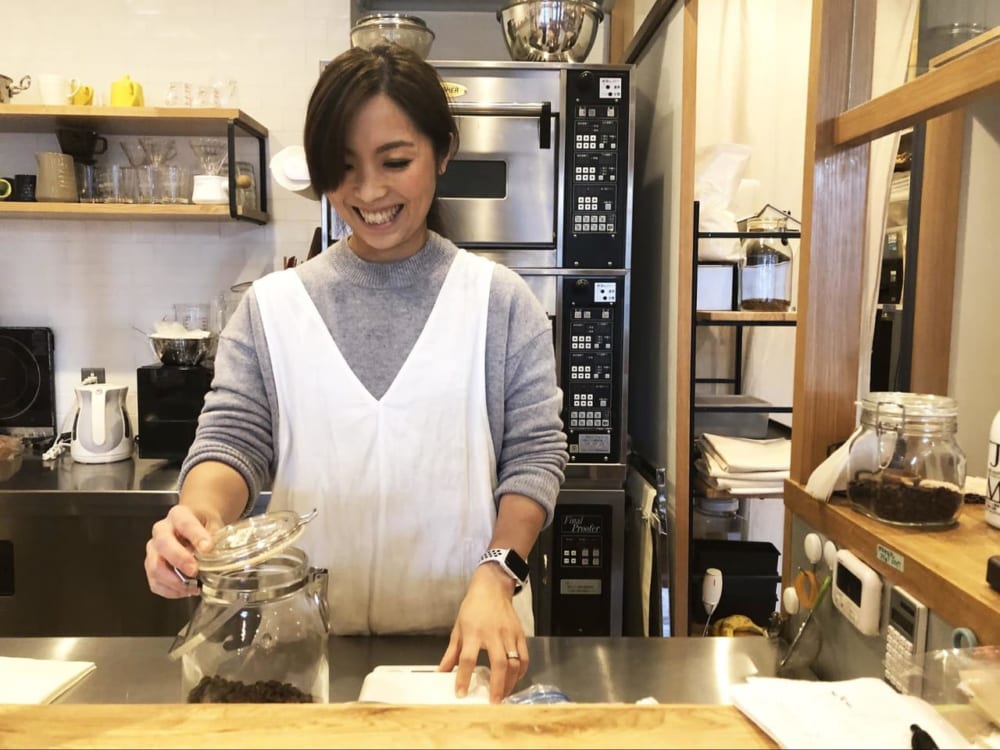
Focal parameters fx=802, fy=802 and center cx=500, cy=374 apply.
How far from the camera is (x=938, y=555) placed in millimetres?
815

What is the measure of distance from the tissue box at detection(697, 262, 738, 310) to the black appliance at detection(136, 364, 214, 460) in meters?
1.42

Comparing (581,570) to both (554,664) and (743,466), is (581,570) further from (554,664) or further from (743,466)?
(554,664)

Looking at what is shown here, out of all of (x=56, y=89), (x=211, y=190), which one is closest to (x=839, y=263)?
(x=211, y=190)

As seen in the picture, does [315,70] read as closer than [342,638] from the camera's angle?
No

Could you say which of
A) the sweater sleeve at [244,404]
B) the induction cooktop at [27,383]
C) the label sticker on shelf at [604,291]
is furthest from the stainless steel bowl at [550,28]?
the induction cooktop at [27,383]

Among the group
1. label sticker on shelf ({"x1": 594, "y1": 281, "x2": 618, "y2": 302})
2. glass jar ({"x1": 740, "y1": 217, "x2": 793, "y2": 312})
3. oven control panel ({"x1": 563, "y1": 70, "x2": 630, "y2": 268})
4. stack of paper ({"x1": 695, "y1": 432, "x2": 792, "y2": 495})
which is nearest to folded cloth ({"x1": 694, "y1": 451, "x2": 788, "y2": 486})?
stack of paper ({"x1": 695, "y1": 432, "x2": 792, "y2": 495})

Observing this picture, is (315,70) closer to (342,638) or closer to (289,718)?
(342,638)

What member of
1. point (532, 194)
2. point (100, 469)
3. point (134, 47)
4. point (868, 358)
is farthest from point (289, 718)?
point (134, 47)

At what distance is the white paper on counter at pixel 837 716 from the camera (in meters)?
0.50

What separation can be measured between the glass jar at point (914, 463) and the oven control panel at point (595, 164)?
1.30 meters

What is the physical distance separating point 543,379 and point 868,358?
0.73 m

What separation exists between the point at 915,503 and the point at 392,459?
715mm

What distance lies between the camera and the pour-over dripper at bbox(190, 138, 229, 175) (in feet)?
8.21

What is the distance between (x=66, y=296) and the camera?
8.79ft
